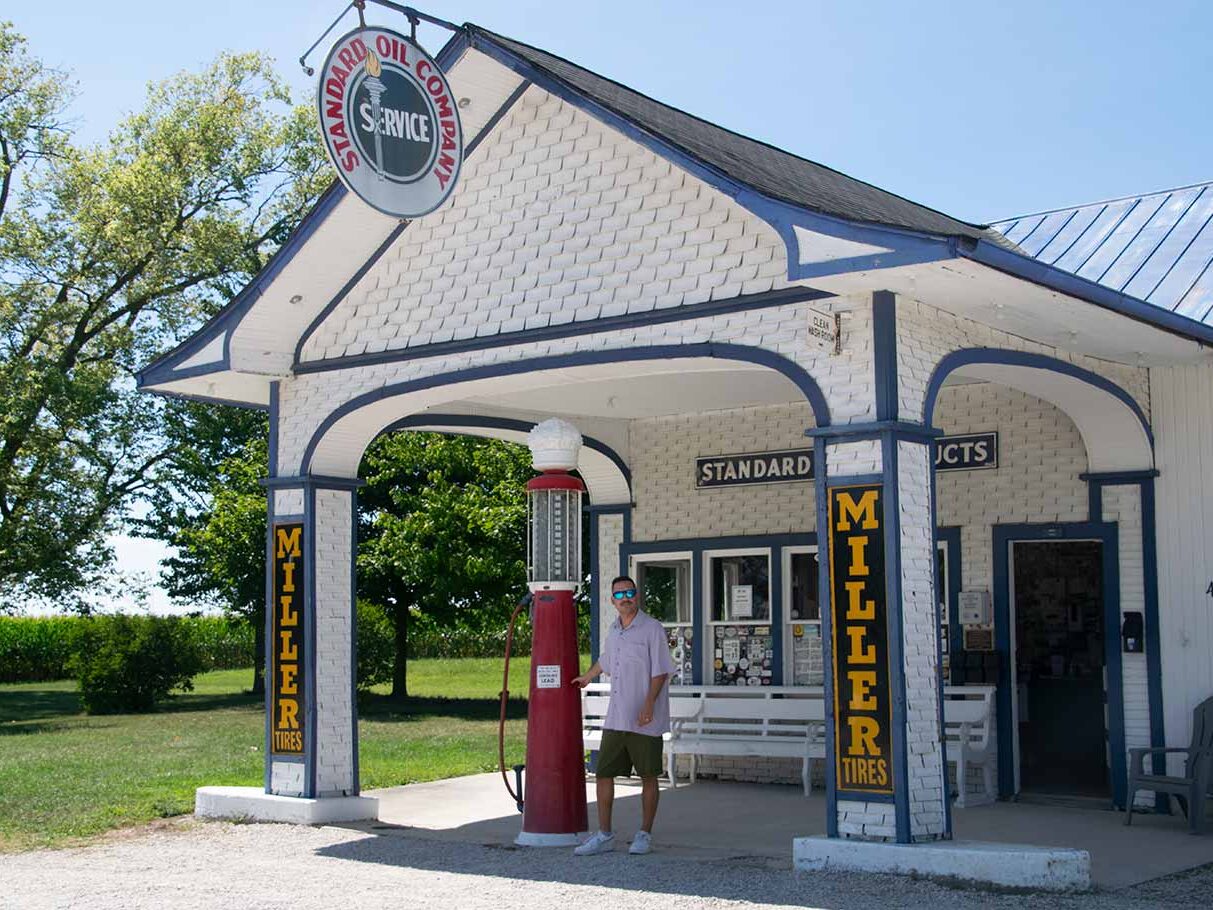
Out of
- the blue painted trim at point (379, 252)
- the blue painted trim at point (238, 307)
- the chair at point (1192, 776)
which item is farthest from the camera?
the blue painted trim at point (238, 307)

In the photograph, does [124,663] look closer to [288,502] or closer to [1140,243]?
[288,502]

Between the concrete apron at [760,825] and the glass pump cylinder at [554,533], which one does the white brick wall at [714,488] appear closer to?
the concrete apron at [760,825]

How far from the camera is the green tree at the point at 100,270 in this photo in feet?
95.5

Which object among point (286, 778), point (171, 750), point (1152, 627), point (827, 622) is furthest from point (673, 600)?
point (171, 750)

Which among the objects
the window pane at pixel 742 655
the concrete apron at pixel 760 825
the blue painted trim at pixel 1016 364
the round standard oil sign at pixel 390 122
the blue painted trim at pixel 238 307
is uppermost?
the round standard oil sign at pixel 390 122

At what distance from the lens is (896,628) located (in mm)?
8789

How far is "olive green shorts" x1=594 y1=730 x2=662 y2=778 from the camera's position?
960cm

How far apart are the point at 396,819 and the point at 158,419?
2280 cm

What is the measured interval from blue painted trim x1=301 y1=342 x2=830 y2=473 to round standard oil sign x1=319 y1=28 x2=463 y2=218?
4.19ft

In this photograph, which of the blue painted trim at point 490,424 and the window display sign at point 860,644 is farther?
the blue painted trim at point 490,424

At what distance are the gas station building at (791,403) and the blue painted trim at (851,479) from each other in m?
0.01

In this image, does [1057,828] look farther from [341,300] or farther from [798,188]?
[341,300]

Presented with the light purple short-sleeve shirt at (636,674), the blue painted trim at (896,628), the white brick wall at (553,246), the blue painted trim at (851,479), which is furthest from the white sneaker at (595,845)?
the white brick wall at (553,246)

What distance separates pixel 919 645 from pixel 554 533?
2551 millimetres
